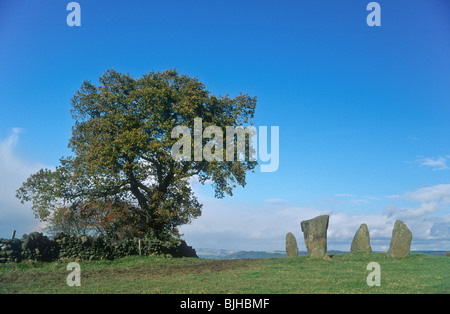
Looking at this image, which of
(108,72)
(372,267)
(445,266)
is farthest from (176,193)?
(445,266)

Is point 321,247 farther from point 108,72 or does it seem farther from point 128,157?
point 108,72

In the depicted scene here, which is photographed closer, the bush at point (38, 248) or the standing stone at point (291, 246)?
the bush at point (38, 248)

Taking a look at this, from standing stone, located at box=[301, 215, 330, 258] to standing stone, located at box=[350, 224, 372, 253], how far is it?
700 cm

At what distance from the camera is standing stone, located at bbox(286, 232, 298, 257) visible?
31953mm

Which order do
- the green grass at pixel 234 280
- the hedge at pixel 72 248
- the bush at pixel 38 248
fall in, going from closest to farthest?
the green grass at pixel 234 280 → the hedge at pixel 72 248 → the bush at pixel 38 248

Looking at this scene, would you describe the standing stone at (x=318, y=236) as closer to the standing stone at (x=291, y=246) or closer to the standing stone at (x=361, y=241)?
the standing stone at (x=291, y=246)

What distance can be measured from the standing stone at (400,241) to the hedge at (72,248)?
17.2 meters

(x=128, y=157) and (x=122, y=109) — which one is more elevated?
(x=122, y=109)

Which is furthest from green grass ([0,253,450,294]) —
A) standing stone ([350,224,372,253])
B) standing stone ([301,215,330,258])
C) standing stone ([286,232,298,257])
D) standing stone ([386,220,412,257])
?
standing stone ([286,232,298,257])

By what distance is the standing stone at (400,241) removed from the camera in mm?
26594

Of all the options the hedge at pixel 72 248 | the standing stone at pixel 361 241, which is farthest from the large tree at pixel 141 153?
the standing stone at pixel 361 241

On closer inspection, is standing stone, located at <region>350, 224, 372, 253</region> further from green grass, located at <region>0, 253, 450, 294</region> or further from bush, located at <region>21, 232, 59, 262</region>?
bush, located at <region>21, 232, 59, 262</region>
